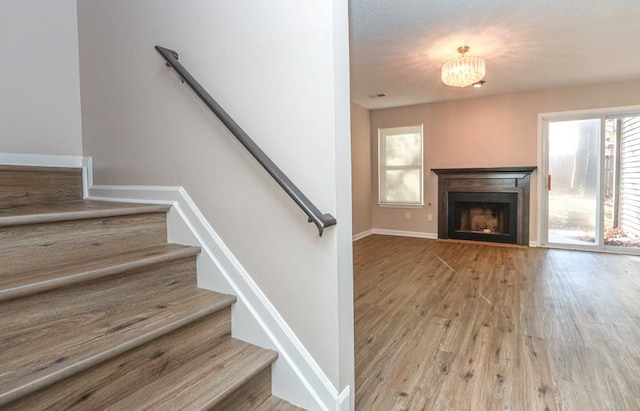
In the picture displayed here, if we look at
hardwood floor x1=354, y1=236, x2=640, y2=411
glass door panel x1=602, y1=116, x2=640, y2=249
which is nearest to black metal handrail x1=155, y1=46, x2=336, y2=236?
hardwood floor x1=354, y1=236, x2=640, y2=411

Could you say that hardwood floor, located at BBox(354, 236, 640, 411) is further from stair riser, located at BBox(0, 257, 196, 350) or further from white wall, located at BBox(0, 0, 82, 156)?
white wall, located at BBox(0, 0, 82, 156)

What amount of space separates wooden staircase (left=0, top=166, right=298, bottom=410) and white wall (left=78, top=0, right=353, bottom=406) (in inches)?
10.7

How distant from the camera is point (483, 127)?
5426mm

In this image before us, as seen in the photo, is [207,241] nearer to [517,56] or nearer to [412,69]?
[412,69]

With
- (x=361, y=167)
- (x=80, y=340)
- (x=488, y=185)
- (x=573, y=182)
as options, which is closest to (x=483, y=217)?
(x=488, y=185)

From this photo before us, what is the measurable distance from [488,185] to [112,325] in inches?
216

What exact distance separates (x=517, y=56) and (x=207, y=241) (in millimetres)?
3827

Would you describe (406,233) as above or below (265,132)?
below

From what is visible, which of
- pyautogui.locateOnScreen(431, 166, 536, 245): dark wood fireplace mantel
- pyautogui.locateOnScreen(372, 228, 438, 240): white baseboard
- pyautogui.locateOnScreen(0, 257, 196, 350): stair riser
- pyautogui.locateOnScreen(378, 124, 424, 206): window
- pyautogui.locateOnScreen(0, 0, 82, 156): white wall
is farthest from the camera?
pyautogui.locateOnScreen(378, 124, 424, 206): window

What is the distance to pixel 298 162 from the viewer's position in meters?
1.32

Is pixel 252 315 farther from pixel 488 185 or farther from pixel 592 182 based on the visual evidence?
pixel 592 182

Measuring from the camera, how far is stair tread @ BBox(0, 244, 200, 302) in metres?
1.06

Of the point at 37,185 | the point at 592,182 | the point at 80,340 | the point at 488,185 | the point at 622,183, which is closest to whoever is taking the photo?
the point at 80,340

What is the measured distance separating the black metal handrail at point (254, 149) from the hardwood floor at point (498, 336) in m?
1.02
